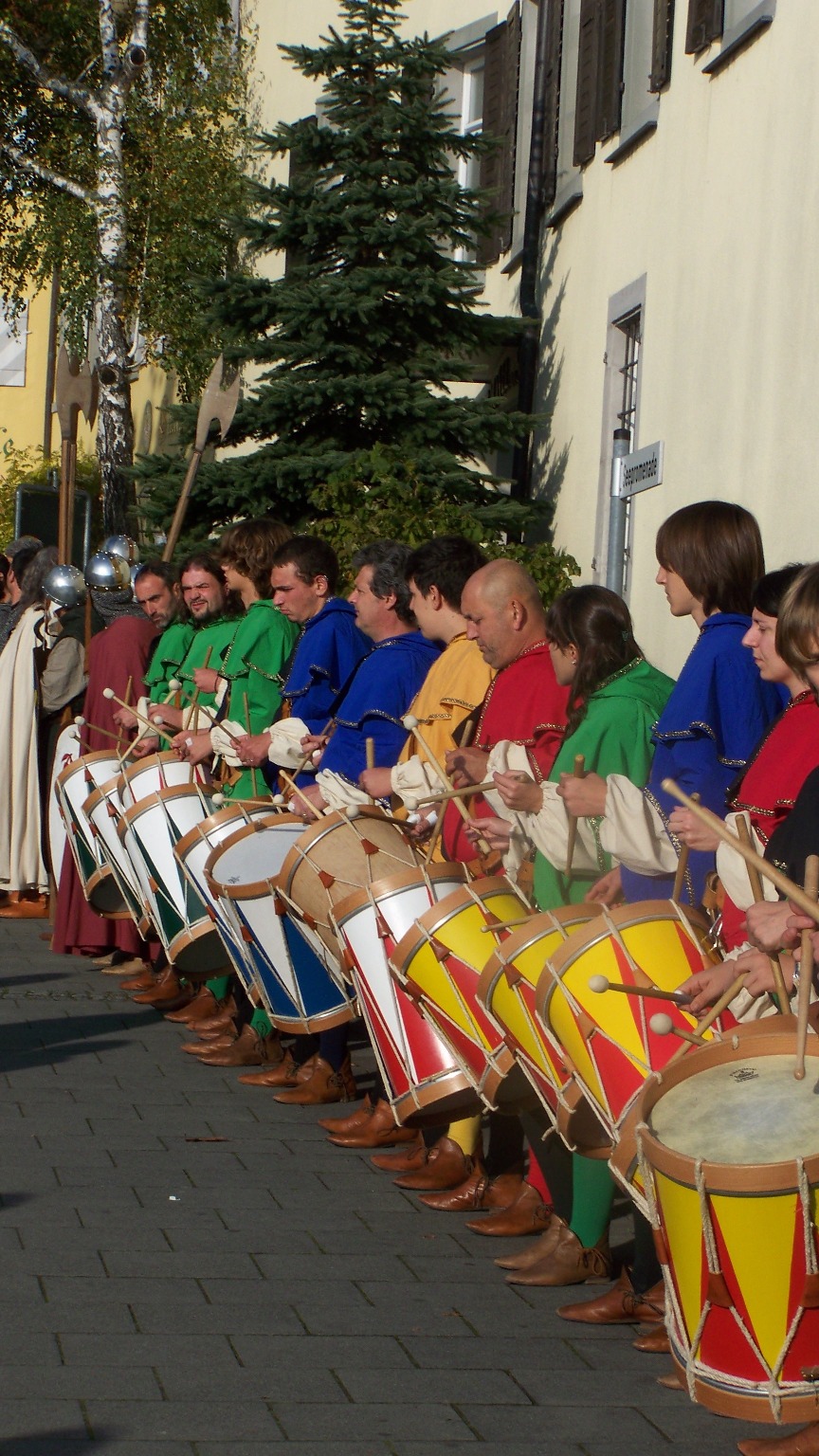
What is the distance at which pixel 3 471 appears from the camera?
36.9m

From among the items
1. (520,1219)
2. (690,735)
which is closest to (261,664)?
(520,1219)

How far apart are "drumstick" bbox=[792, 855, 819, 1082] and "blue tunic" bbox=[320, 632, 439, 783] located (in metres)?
3.54

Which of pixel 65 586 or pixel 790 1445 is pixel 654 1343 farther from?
pixel 65 586

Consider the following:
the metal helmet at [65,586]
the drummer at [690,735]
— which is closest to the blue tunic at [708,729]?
the drummer at [690,735]

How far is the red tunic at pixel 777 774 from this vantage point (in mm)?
4242

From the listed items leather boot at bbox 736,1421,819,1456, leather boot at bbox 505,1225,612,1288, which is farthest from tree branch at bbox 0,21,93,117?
leather boot at bbox 736,1421,819,1456

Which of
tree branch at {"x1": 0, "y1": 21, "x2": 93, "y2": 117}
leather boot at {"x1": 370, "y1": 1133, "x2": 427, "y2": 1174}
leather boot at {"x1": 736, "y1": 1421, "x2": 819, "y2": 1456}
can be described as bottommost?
leather boot at {"x1": 370, "y1": 1133, "x2": 427, "y2": 1174}

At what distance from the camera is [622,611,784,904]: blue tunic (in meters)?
4.93

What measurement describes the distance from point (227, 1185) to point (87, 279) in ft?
62.6

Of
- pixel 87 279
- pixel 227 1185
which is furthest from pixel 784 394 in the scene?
pixel 87 279

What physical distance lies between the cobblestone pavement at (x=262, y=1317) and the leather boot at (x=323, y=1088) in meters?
0.15

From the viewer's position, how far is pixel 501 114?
15352mm

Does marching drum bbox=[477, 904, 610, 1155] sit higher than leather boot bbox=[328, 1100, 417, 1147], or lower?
higher

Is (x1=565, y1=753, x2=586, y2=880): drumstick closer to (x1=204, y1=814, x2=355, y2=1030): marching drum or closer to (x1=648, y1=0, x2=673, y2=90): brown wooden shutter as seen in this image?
(x1=204, y1=814, x2=355, y2=1030): marching drum
